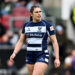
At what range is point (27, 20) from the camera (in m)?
15.8

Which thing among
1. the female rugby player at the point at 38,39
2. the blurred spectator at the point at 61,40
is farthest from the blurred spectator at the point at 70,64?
the female rugby player at the point at 38,39

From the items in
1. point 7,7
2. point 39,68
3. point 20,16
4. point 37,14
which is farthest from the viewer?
point 7,7

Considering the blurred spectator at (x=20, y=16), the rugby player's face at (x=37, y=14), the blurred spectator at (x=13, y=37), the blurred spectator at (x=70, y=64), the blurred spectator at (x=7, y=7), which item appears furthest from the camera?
the blurred spectator at (x=7, y=7)

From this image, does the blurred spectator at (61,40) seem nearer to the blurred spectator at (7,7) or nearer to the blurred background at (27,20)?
the blurred background at (27,20)

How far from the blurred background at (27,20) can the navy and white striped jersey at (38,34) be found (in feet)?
15.4

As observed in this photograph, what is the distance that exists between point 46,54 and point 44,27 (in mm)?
595

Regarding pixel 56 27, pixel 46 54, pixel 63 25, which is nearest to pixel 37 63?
pixel 46 54

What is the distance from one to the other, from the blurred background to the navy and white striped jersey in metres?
4.69

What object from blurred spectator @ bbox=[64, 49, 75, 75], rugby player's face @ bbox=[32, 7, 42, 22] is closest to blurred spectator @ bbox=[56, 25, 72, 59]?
blurred spectator @ bbox=[64, 49, 75, 75]

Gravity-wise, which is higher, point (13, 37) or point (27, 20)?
point (27, 20)

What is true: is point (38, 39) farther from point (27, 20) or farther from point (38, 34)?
point (27, 20)

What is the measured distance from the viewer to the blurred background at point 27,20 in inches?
589

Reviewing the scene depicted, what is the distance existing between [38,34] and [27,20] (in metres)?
6.09

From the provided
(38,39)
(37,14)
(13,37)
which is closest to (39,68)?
(38,39)
